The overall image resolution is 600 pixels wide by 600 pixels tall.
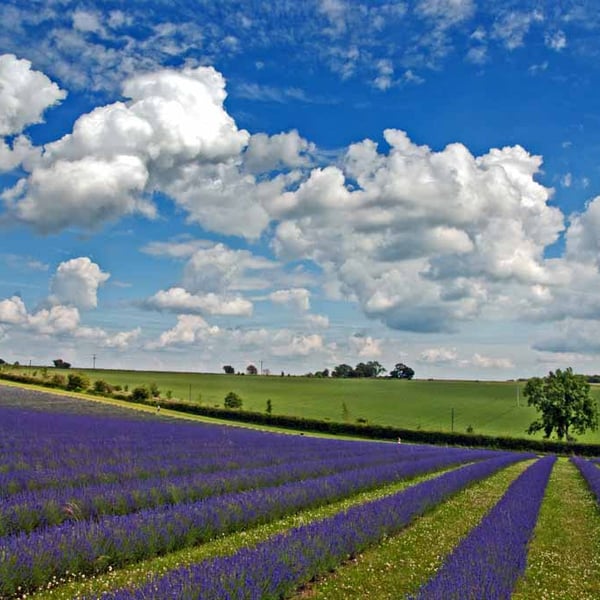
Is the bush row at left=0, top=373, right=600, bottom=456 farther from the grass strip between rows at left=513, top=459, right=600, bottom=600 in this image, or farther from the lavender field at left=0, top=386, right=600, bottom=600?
the grass strip between rows at left=513, top=459, right=600, bottom=600

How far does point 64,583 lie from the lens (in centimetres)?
622

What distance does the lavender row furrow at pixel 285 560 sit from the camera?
15.8 ft

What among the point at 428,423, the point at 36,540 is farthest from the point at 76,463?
the point at 428,423

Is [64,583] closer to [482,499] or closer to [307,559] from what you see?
[307,559]

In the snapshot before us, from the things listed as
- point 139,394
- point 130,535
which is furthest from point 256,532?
point 139,394

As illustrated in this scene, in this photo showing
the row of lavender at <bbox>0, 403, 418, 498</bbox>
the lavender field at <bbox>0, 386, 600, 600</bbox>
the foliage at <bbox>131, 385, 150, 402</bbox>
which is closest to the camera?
the lavender field at <bbox>0, 386, 600, 600</bbox>

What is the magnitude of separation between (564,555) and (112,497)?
6.64m

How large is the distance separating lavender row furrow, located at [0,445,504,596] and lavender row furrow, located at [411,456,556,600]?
3.28 m

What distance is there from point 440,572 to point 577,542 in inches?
192

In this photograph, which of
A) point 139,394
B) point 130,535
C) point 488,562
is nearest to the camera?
point 488,562

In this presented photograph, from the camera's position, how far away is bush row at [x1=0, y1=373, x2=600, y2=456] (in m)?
47.7

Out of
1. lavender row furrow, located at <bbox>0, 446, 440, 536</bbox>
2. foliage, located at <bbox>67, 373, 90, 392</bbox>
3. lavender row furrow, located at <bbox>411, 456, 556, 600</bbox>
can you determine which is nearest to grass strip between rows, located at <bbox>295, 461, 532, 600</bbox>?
lavender row furrow, located at <bbox>411, 456, 556, 600</bbox>

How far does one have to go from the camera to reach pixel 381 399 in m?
82.1

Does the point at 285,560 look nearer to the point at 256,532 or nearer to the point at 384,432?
the point at 256,532
